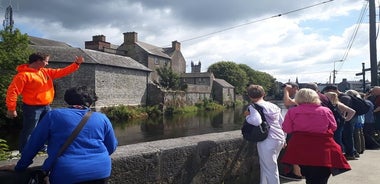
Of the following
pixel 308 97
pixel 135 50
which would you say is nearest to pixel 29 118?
pixel 308 97

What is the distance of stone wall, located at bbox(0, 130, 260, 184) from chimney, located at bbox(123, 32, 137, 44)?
182 ft

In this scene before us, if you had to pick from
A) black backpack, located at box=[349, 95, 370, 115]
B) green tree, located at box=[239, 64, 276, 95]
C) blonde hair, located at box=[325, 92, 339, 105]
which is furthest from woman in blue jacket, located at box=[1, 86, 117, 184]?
green tree, located at box=[239, 64, 276, 95]

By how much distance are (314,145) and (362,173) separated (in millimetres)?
2251

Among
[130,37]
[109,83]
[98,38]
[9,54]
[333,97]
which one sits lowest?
[333,97]

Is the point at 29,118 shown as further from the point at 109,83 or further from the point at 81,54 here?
the point at 109,83

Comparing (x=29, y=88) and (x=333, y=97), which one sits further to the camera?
(x=333, y=97)

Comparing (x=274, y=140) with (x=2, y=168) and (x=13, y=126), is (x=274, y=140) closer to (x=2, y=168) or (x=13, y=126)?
(x=2, y=168)

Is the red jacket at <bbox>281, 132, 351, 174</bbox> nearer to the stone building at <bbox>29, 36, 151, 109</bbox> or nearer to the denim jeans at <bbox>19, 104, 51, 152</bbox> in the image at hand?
the denim jeans at <bbox>19, 104, 51, 152</bbox>

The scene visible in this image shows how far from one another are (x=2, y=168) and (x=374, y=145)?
848 cm

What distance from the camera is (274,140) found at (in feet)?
14.0

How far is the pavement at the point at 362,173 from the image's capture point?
5328 mm

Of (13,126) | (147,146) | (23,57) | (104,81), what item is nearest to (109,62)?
(104,81)

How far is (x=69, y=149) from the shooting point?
8.94 feet

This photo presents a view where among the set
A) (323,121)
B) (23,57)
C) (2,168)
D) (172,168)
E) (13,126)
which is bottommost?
(13,126)
